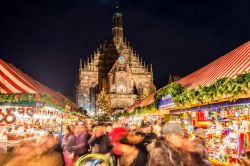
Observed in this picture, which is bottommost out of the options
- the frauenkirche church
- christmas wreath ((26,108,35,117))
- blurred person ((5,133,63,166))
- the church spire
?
blurred person ((5,133,63,166))

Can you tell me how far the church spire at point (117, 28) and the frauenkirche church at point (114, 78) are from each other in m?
1.40

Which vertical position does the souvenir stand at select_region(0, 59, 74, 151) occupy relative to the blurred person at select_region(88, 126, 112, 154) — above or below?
above

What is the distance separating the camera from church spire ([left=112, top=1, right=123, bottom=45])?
59344 millimetres

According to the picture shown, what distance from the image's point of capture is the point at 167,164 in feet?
12.3

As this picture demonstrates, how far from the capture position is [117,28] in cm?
6078

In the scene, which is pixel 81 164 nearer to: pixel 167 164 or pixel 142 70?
pixel 167 164

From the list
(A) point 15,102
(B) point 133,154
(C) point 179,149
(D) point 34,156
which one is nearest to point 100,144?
(B) point 133,154

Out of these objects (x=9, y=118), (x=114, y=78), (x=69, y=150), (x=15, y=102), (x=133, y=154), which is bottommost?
(x=69, y=150)

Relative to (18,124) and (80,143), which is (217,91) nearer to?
(80,143)

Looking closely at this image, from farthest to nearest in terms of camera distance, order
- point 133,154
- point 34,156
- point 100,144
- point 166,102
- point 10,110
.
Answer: point 166,102
point 10,110
point 100,144
point 133,154
point 34,156

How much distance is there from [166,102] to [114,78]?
38.4 m

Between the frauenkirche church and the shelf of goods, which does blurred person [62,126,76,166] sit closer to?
the shelf of goods

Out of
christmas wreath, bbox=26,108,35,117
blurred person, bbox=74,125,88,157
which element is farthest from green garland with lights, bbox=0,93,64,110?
blurred person, bbox=74,125,88,157

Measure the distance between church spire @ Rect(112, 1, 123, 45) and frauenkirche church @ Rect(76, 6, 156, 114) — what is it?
140 centimetres
